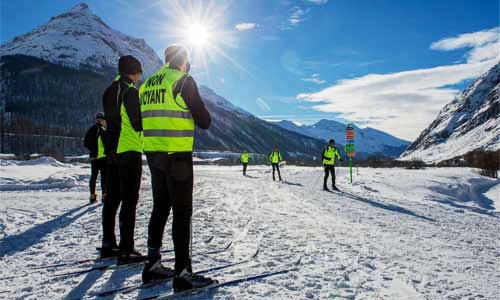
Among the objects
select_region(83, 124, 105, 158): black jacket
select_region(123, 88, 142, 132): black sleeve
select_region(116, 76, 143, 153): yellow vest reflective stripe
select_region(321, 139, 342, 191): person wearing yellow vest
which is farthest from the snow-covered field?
select_region(321, 139, 342, 191): person wearing yellow vest

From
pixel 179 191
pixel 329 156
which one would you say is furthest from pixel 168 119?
pixel 329 156

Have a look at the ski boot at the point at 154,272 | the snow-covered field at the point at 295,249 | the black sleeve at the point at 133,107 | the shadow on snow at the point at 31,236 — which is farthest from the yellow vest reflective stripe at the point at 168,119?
the shadow on snow at the point at 31,236

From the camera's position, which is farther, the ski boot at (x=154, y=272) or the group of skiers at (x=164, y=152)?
the ski boot at (x=154, y=272)

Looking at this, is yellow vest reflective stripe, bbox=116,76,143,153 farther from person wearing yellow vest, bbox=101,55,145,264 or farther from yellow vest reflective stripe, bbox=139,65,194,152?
yellow vest reflective stripe, bbox=139,65,194,152

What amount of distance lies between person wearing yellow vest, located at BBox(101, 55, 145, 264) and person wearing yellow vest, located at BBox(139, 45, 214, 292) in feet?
1.81

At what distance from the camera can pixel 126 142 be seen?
12.2 ft

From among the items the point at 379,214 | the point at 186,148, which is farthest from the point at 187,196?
the point at 379,214

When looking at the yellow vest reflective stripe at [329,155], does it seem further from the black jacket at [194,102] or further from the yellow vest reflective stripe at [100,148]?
the black jacket at [194,102]

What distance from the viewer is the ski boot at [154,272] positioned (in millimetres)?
3131

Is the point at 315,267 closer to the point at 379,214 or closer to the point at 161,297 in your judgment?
the point at 161,297

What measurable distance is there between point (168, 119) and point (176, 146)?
0.87 feet

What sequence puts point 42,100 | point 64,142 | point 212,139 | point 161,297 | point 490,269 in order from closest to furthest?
point 161,297, point 490,269, point 64,142, point 42,100, point 212,139

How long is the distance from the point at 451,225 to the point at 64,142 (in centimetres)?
12993

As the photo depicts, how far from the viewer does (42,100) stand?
15788 centimetres
